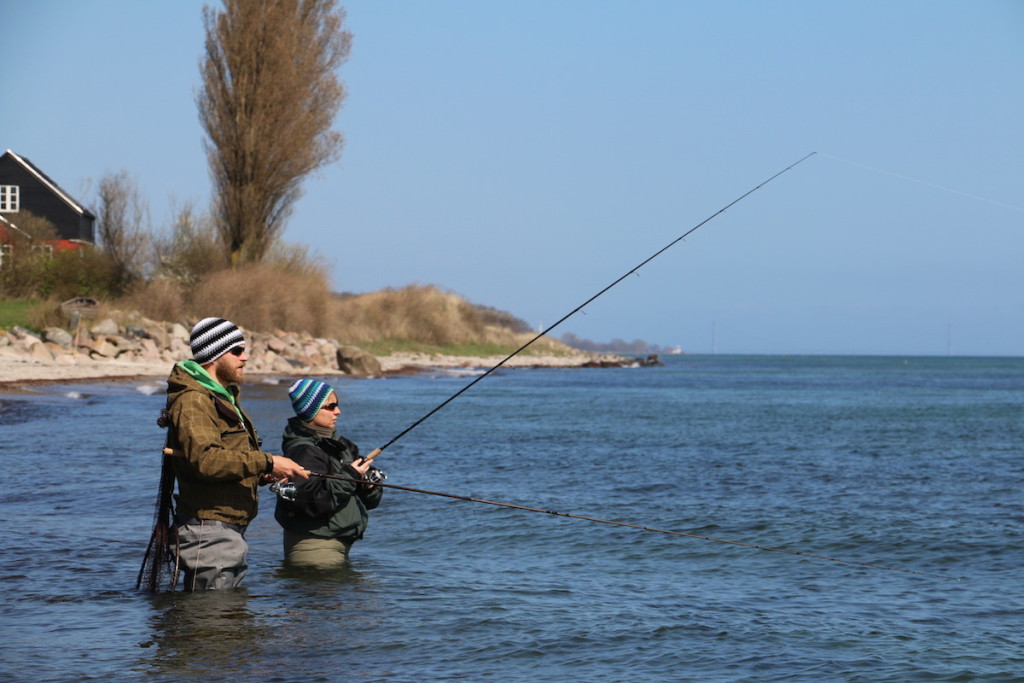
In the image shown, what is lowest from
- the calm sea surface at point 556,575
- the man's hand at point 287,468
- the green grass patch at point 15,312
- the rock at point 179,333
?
the calm sea surface at point 556,575

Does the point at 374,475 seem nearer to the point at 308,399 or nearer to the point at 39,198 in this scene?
the point at 308,399

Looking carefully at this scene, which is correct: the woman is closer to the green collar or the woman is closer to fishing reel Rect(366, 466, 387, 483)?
fishing reel Rect(366, 466, 387, 483)

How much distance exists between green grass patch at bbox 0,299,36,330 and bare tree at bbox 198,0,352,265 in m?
7.29

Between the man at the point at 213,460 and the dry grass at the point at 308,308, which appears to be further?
the dry grass at the point at 308,308

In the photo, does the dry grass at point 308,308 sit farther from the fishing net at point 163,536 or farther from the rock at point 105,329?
the fishing net at point 163,536

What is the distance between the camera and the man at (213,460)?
4.83 meters

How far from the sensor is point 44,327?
2917 centimetres

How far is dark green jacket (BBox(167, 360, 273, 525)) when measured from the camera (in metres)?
4.80

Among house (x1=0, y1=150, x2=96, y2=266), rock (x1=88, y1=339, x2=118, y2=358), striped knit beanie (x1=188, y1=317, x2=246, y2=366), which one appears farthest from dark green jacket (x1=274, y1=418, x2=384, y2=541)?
house (x1=0, y1=150, x2=96, y2=266)

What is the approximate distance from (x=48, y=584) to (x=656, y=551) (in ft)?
13.9

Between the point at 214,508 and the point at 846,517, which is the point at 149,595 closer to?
the point at 214,508

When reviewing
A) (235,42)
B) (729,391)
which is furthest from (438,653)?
(729,391)

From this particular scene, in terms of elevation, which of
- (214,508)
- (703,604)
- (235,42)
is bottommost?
(703,604)

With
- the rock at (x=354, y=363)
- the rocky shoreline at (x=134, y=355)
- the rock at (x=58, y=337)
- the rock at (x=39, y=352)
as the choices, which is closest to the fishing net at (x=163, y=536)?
the rocky shoreline at (x=134, y=355)
